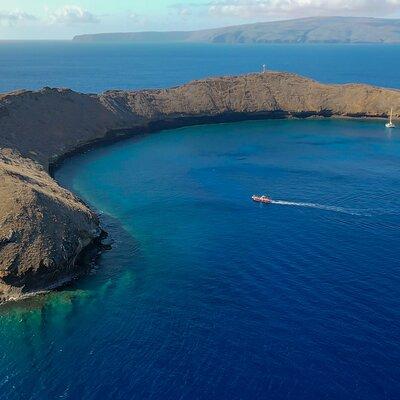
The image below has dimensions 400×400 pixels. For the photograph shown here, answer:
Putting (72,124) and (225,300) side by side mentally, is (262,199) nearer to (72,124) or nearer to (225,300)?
(225,300)

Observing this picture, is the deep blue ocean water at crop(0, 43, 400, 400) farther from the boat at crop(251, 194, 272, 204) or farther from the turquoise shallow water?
the boat at crop(251, 194, 272, 204)

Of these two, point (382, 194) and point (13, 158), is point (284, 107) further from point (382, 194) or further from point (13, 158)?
point (13, 158)

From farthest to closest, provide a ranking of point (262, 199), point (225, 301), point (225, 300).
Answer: point (262, 199) → point (225, 300) → point (225, 301)

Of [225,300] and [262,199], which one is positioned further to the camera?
[262,199]

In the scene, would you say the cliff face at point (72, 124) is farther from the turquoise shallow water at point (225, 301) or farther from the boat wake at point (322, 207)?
the boat wake at point (322, 207)

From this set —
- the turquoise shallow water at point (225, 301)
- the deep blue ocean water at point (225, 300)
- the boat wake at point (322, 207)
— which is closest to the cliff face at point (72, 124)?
the deep blue ocean water at point (225, 300)

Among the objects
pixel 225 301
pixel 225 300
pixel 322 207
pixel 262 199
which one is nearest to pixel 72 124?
pixel 262 199
